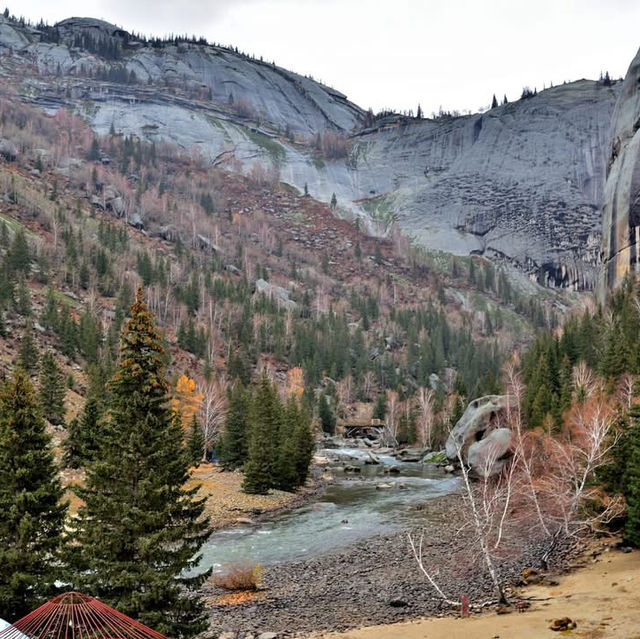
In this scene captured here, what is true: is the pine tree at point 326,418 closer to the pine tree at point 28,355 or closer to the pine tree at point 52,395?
the pine tree at point 28,355

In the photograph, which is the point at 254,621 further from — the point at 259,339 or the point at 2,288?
the point at 259,339

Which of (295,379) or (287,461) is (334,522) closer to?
(287,461)

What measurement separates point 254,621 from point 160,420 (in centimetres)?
942

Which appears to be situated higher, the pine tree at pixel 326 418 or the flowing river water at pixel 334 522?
the flowing river water at pixel 334 522

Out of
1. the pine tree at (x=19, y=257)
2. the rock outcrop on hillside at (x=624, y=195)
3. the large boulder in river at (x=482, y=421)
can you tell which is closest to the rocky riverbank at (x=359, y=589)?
the large boulder in river at (x=482, y=421)

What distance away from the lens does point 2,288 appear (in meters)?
84.1

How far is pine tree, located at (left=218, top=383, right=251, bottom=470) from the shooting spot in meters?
55.6

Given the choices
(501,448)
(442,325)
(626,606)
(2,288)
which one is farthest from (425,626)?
(442,325)

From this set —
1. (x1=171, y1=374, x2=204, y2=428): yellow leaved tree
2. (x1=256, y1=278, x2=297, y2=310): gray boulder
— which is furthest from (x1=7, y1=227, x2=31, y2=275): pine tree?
(x1=256, y1=278, x2=297, y2=310): gray boulder

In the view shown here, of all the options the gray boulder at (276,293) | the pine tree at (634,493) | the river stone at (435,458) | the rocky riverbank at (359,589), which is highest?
the gray boulder at (276,293)

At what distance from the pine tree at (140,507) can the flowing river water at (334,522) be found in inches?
514

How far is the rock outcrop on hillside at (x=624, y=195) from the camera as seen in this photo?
268ft

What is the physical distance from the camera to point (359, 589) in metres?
22.7

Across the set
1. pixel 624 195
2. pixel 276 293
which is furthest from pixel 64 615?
pixel 276 293
